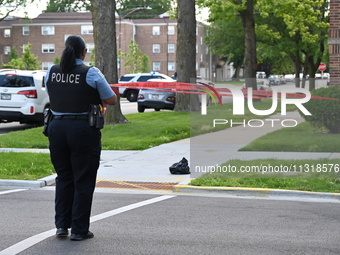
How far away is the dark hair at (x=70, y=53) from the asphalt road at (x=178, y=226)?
1.84 meters

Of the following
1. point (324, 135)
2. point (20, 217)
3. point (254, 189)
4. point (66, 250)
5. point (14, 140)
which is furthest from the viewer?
point (14, 140)

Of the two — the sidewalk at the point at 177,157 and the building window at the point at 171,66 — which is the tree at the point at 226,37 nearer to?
the building window at the point at 171,66

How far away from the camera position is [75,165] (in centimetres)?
742

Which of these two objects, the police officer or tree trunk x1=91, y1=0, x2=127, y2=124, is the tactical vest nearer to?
A: the police officer

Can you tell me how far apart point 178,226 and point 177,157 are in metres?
7.16

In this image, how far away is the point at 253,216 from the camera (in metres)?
8.96

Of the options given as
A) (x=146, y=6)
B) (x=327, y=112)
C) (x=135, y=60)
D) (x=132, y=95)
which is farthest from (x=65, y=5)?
(x=327, y=112)

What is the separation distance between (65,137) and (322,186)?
520 centimetres

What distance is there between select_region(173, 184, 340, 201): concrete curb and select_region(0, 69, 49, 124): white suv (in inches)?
492

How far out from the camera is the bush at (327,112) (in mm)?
15836

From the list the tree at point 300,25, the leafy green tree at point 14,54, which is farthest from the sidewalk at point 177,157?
the leafy green tree at point 14,54

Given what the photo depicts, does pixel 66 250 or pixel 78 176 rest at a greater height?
pixel 78 176

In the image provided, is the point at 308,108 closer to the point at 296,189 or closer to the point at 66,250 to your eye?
the point at 296,189

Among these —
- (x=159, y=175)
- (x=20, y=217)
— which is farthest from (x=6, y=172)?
(x=20, y=217)
